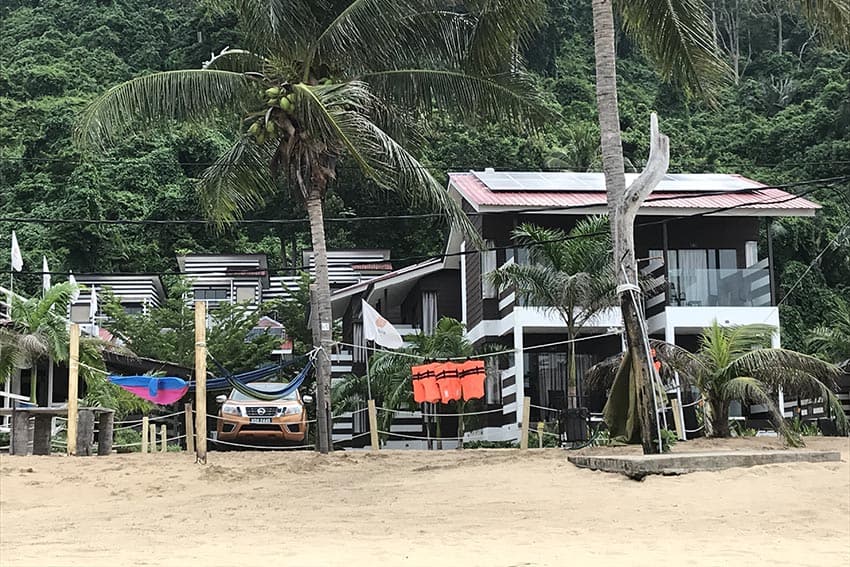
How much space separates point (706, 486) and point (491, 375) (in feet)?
42.3

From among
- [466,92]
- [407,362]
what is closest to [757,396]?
[466,92]

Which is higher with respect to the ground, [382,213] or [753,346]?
[382,213]

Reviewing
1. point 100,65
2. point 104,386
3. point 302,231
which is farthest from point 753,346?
point 100,65

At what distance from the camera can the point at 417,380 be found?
57.9 feet

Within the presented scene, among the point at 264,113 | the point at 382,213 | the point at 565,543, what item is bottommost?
the point at 565,543

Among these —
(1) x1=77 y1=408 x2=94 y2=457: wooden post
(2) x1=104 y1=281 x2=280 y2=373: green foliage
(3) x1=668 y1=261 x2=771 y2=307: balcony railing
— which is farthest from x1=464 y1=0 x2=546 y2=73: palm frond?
(2) x1=104 y1=281 x2=280 y2=373: green foliage

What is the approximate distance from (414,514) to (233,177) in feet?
32.9

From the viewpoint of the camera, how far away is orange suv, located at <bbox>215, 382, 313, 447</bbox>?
20141mm

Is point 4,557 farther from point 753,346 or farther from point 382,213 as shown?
point 382,213

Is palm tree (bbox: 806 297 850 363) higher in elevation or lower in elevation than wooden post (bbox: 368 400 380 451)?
higher

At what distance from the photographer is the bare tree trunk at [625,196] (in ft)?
38.4

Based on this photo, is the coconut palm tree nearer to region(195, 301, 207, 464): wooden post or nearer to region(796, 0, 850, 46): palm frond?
region(796, 0, 850, 46): palm frond

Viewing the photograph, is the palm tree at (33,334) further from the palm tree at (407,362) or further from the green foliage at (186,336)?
the green foliage at (186,336)

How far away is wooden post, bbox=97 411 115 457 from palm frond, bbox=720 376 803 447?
9664 millimetres
